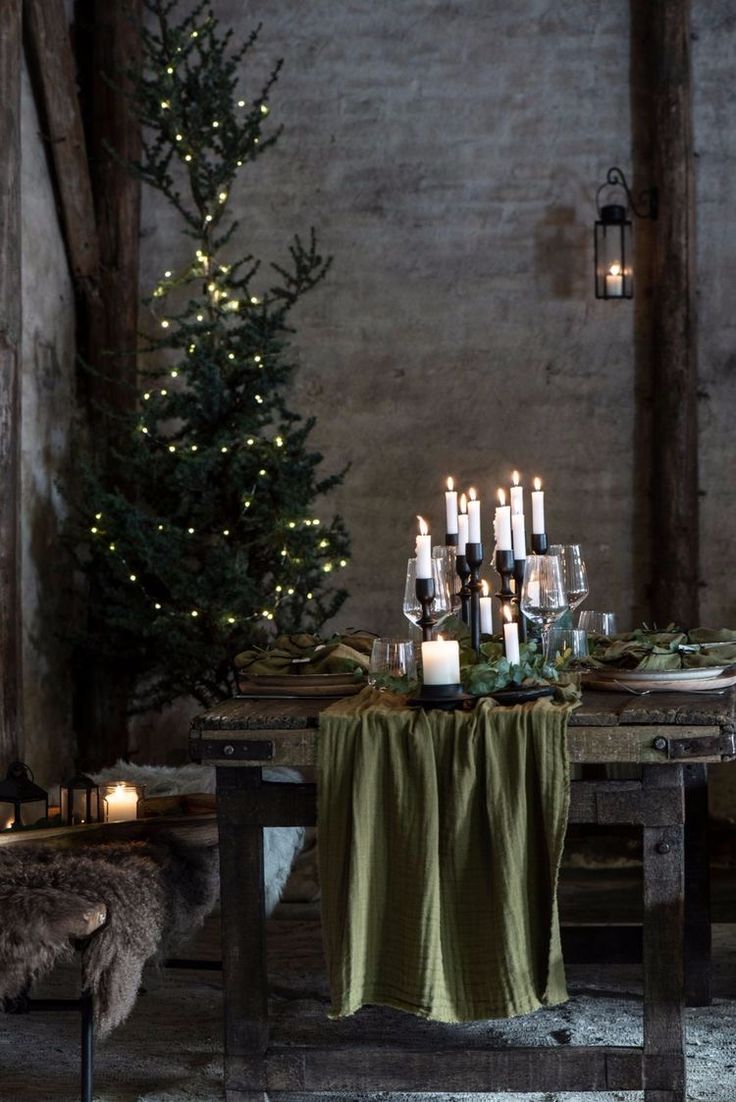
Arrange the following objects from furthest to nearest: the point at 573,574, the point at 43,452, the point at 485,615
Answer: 1. the point at 43,452
2. the point at 485,615
3. the point at 573,574

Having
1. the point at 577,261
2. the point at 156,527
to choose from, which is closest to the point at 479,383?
the point at 577,261

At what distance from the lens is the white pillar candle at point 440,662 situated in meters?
2.55

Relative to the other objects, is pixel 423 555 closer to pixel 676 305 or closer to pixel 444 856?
pixel 444 856

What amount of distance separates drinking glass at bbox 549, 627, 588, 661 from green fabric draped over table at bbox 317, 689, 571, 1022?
53 centimetres

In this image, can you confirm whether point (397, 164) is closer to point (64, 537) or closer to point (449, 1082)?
point (64, 537)

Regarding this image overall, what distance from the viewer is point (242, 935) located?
2664 millimetres

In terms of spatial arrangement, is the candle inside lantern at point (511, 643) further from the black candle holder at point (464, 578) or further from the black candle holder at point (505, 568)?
the black candle holder at point (464, 578)

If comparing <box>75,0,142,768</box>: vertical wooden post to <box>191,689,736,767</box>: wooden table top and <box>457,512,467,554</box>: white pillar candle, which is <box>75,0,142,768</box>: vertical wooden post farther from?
<box>191,689,736,767</box>: wooden table top

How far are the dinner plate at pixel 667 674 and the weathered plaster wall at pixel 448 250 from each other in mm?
2556

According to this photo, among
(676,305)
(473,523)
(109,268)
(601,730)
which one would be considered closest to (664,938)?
(601,730)

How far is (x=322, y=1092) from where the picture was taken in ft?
9.01

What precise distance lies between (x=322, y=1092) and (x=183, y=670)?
7.34ft

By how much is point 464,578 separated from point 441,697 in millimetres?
600

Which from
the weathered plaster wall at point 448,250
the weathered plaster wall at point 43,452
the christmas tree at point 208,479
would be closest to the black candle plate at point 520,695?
the christmas tree at point 208,479
